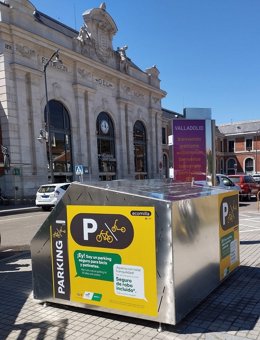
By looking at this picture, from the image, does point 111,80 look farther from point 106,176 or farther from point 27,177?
point 27,177

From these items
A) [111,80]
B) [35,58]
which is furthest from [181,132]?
[111,80]

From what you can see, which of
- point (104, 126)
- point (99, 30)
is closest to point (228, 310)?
point (104, 126)

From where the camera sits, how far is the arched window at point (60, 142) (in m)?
30.0

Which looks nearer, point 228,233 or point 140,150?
point 228,233

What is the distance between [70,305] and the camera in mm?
4242

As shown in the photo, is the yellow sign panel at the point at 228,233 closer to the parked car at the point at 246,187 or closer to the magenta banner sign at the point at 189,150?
the magenta banner sign at the point at 189,150

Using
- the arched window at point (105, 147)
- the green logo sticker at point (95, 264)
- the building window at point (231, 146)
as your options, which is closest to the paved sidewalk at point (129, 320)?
the green logo sticker at point (95, 264)

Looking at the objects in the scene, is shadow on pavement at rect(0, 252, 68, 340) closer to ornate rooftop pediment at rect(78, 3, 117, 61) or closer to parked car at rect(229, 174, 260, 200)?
Result: parked car at rect(229, 174, 260, 200)

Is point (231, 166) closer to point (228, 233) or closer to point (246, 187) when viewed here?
point (246, 187)

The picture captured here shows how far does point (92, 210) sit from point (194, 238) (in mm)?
1265

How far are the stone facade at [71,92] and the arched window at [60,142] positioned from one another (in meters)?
0.31

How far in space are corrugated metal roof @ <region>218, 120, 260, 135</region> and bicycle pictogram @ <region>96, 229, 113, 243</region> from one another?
71.9 metres

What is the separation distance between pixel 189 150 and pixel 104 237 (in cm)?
459

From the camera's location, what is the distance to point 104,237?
3.90 meters
